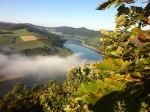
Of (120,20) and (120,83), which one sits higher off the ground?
(120,20)

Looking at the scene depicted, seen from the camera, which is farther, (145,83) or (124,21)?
(124,21)

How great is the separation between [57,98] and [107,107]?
54.1 ft

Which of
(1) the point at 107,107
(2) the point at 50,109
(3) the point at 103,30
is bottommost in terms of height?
(2) the point at 50,109

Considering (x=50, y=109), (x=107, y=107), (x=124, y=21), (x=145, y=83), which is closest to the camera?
(x=107, y=107)

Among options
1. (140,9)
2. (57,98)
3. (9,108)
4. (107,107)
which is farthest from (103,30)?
(9,108)

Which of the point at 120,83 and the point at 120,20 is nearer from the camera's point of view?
the point at 120,83

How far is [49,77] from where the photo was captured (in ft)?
654

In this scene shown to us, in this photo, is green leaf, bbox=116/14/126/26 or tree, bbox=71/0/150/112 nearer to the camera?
tree, bbox=71/0/150/112

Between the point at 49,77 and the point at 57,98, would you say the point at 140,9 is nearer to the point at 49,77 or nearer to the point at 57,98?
the point at 57,98

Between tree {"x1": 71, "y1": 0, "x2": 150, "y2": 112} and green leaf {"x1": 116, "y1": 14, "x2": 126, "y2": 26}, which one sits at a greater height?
green leaf {"x1": 116, "y1": 14, "x2": 126, "y2": 26}

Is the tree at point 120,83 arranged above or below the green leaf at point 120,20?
below

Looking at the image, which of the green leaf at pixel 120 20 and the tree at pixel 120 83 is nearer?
the tree at pixel 120 83

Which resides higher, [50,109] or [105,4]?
[105,4]

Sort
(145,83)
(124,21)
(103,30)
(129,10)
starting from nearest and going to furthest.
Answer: (145,83)
(124,21)
(129,10)
(103,30)
